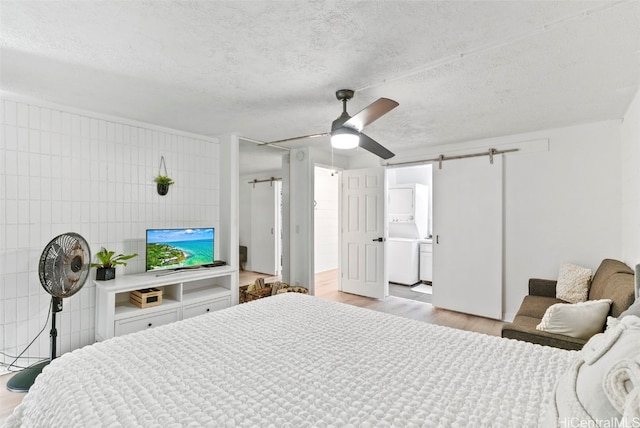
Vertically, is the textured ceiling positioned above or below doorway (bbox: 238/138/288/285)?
above

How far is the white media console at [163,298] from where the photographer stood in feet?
9.13

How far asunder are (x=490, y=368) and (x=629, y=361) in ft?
1.91

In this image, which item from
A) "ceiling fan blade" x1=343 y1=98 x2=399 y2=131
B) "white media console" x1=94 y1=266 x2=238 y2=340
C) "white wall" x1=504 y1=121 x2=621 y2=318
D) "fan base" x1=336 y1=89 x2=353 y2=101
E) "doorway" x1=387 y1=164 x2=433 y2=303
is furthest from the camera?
"doorway" x1=387 y1=164 x2=433 y2=303

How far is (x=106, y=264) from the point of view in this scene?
297cm

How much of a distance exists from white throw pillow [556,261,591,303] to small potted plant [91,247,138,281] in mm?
4393

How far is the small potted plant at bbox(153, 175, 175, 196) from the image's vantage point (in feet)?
11.4

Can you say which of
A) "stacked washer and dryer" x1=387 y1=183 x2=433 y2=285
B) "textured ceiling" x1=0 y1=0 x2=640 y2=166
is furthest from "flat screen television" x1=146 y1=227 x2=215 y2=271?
"stacked washer and dryer" x1=387 y1=183 x2=433 y2=285

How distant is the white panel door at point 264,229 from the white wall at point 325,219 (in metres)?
0.92

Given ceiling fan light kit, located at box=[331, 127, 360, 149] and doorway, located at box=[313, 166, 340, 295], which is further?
doorway, located at box=[313, 166, 340, 295]

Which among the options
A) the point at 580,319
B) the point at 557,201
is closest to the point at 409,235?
the point at 557,201

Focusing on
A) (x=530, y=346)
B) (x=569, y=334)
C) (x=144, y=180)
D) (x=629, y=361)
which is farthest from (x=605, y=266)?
(x=144, y=180)

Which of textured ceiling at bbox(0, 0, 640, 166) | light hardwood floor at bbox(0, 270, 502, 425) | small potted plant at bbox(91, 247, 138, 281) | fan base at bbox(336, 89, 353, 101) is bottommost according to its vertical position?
light hardwood floor at bbox(0, 270, 502, 425)

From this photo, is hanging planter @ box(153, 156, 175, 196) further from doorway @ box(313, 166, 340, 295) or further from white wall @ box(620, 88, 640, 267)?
white wall @ box(620, 88, 640, 267)

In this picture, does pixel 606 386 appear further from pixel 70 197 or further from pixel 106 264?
pixel 70 197
